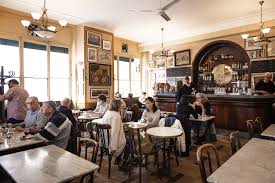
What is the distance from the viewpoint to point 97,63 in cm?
781

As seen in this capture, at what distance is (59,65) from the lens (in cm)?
747

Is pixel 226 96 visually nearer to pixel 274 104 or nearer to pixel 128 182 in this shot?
pixel 274 104

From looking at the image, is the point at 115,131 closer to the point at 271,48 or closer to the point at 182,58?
the point at 271,48

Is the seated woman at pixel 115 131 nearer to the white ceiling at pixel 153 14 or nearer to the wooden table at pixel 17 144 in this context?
the wooden table at pixel 17 144

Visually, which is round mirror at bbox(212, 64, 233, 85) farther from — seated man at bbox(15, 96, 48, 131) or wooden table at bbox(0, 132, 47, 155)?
wooden table at bbox(0, 132, 47, 155)

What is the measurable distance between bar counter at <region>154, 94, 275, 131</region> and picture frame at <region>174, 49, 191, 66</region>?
9.26 ft

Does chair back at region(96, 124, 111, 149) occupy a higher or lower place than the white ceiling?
lower

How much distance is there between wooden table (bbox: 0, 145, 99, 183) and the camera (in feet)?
5.32

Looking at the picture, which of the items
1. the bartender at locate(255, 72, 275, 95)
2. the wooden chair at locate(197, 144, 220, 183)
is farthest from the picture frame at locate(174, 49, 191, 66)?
the wooden chair at locate(197, 144, 220, 183)

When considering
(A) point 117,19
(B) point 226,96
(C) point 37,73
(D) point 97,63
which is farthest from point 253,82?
(C) point 37,73

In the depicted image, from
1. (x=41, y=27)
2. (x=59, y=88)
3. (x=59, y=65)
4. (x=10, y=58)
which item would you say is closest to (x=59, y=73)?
(x=59, y=65)

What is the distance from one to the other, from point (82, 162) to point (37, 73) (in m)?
5.97

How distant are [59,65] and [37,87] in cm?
119

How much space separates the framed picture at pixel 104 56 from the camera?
791cm
